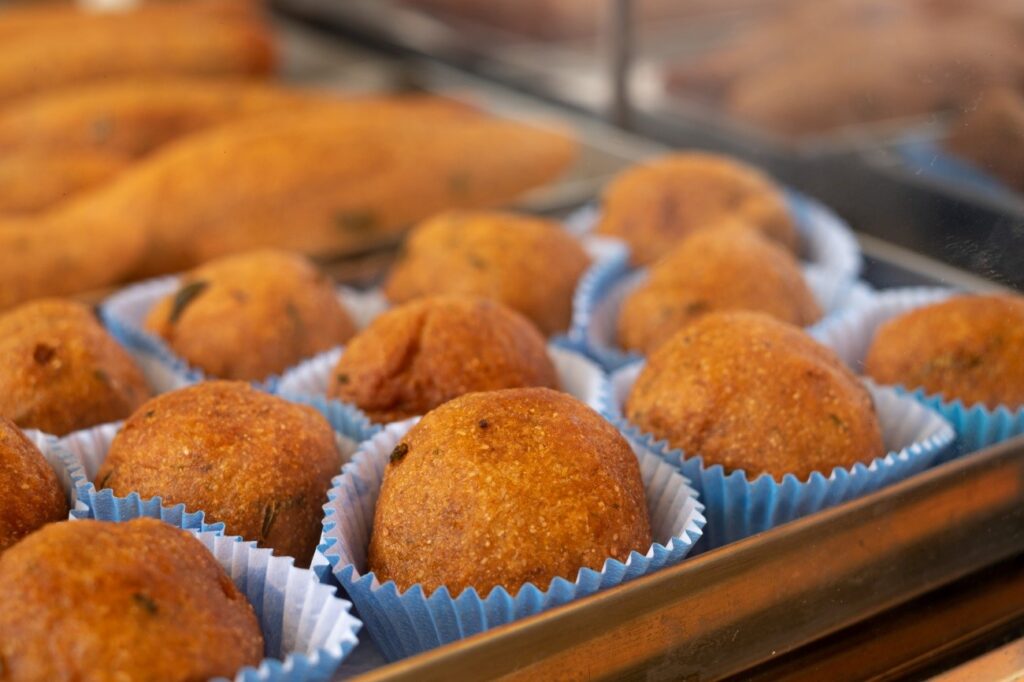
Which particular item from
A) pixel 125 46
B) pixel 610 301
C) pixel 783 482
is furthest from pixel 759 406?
pixel 125 46

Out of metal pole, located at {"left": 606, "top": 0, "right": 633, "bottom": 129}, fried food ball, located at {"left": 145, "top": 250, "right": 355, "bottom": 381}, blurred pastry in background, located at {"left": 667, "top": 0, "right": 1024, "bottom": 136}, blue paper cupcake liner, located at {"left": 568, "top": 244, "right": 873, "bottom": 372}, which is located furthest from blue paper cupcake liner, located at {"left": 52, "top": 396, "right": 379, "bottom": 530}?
metal pole, located at {"left": 606, "top": 0, "right": 633, "bottom": 129}

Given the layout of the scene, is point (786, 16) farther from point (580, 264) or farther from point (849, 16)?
point (580, 264)

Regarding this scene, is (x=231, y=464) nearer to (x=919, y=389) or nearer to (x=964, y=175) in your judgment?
(x=919, y=389)

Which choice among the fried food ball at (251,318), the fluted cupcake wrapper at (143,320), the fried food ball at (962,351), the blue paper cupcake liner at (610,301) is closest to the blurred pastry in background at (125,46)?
the fluted cupcake wrapper at (143,320)

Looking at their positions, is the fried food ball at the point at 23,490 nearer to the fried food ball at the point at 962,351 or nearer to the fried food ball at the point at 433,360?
the fried food ball at the point at 433,360

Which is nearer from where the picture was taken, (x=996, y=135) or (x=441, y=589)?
(x=441, y=589)

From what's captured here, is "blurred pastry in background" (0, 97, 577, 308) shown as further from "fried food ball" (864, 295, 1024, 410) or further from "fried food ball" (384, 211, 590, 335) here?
"fried food ball" (864, 295, 1024, 410)
